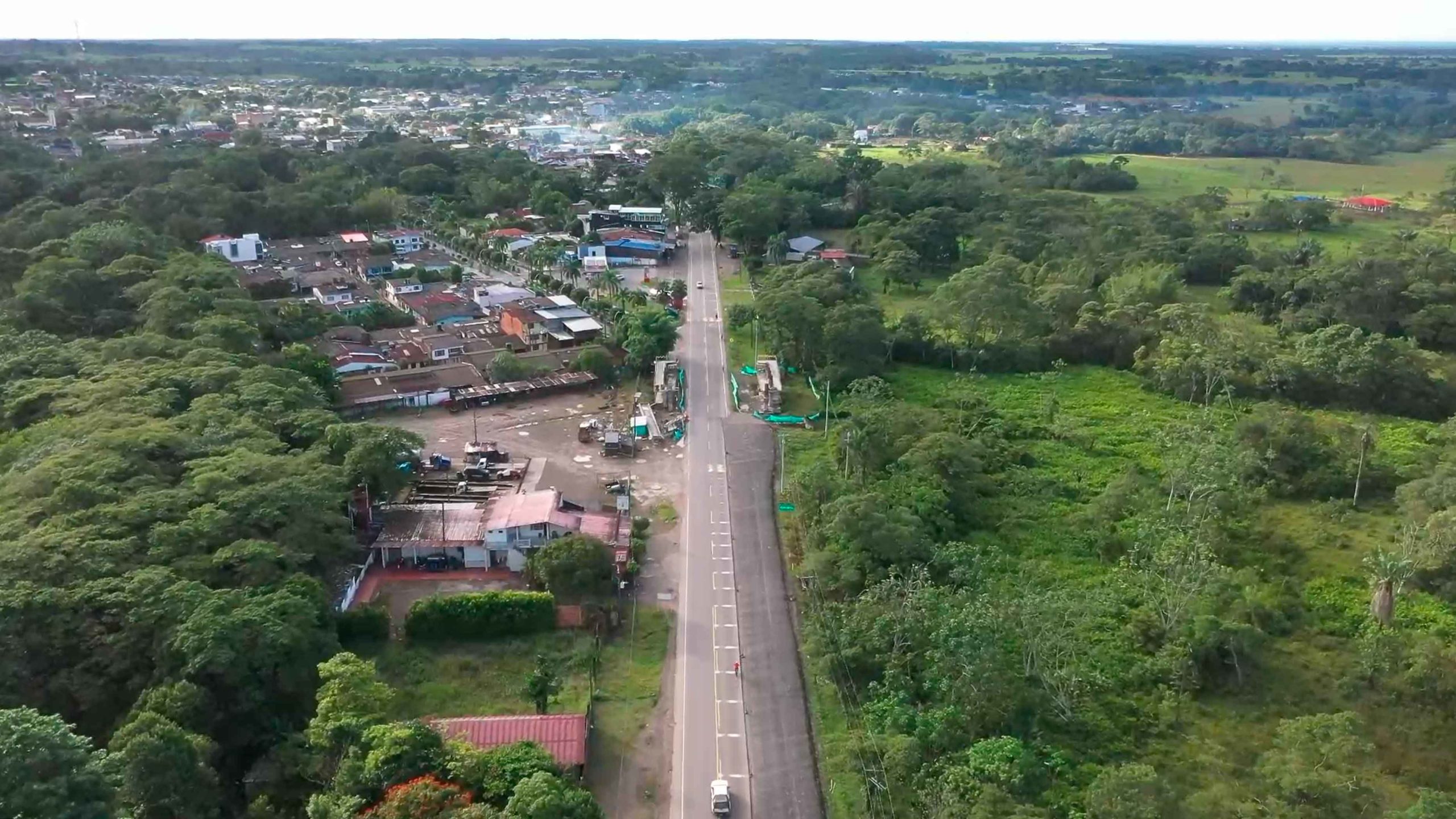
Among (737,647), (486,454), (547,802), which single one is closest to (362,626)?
(737,647)

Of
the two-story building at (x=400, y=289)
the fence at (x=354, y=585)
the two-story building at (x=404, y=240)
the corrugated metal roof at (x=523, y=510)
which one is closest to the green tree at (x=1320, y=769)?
the corrugated metal roof at (x=523, y=510)

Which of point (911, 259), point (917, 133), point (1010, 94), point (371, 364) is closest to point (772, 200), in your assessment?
point (911, 259)

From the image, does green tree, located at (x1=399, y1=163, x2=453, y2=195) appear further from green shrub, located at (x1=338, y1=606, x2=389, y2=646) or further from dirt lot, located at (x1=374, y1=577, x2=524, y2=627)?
green shrub, located at (x1=338, y1=606, x2=389, y2=646)

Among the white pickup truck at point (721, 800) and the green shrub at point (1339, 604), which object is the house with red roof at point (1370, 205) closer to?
the green shrub at point (1339, 604)

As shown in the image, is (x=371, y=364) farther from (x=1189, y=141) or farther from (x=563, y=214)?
(x=1189, y=141)

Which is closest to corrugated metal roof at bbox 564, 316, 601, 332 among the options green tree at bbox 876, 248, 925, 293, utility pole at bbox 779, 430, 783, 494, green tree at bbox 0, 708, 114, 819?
utility pole at bbox 779, 430, 783, 494

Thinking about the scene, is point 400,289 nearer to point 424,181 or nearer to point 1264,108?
point 424,181
